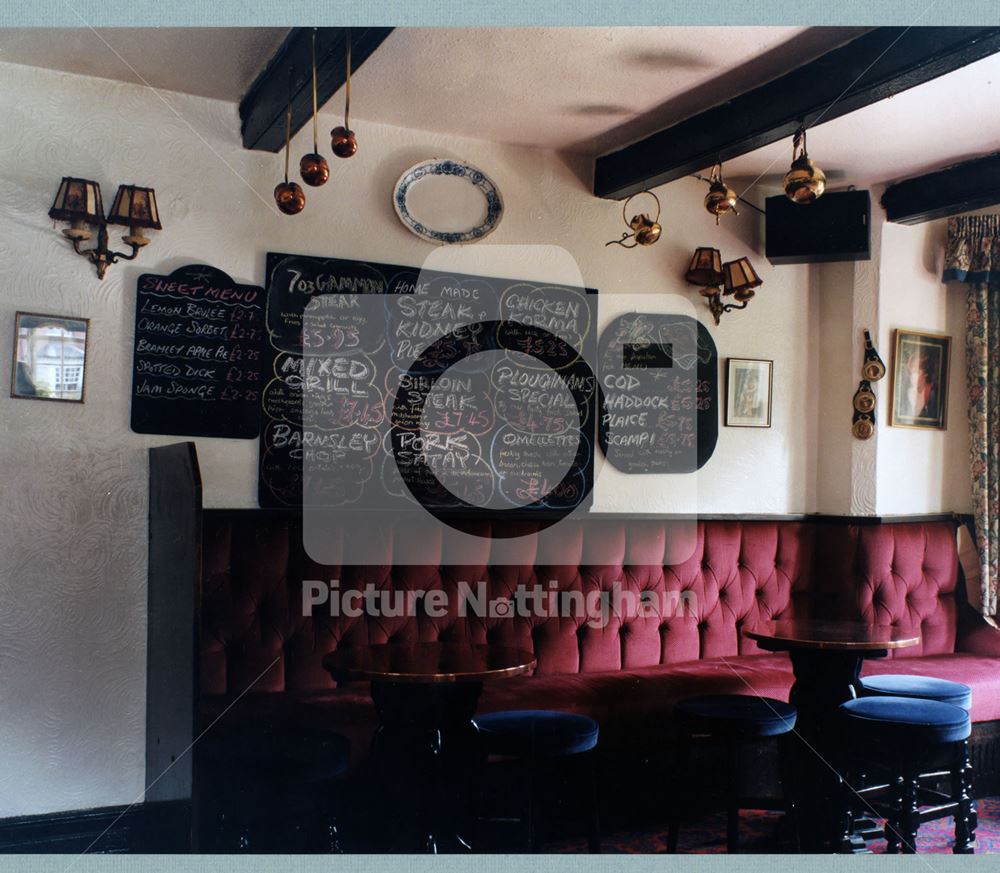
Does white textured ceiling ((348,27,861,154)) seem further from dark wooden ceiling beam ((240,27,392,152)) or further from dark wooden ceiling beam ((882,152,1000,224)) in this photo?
dark wooden ceiling beam ((882,152,1000,224))

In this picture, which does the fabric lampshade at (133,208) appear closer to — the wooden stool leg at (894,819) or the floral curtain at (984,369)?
the wooden stool leg at (894,819)

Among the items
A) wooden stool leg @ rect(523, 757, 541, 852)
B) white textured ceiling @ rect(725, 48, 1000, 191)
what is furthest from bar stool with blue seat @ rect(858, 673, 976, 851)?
white textured ceiling @ rect(725, 48, 1000, 191)

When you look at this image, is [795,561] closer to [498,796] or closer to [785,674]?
[785,674]

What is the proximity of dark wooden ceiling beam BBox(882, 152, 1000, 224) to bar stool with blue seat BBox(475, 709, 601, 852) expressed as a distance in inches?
121

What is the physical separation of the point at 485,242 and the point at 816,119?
4.93 ft

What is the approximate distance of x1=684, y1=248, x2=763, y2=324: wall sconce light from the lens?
4688 millimetres

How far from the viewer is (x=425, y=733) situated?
2.93m

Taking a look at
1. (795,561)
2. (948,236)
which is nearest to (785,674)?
(795,561)

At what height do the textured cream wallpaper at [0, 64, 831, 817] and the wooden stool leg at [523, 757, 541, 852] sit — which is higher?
the textured cream wallpaper at [0, 64, 831, 817]

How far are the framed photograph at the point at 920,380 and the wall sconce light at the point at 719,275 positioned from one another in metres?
0.88

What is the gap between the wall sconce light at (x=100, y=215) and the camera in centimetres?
348

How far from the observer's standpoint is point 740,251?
4.91 meters

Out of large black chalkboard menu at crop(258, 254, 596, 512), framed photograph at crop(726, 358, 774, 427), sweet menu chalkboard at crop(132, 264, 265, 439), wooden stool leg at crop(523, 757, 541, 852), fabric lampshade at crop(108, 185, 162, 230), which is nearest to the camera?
wooden stool leg at crop(523, 757, 541, 852)

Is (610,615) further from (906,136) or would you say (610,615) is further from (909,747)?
(906,136)
